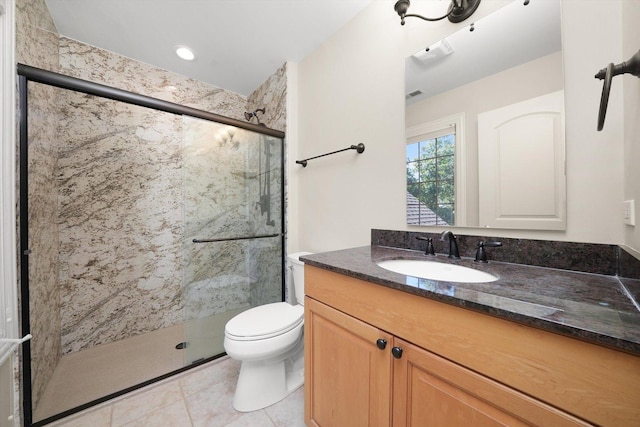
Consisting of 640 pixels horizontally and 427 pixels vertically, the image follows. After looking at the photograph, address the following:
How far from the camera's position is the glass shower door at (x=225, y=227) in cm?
171

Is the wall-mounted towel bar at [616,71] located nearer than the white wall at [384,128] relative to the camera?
Yes

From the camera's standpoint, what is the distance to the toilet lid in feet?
4.25

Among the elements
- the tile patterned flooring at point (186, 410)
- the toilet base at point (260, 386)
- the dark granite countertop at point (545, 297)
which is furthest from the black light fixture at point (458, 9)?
the tile patterned flooring at point (186, 410)

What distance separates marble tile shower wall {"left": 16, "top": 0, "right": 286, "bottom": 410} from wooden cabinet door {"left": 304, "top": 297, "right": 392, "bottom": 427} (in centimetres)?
113

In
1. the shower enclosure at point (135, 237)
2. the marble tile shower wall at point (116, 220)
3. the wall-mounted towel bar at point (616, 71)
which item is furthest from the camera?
the marble tile shower wall at point (116, 220)

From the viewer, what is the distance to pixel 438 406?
0.65 metres

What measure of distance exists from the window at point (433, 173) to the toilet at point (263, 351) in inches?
37.5

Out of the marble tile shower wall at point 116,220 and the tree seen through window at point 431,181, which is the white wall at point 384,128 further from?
the marble tile shower wall at point 116,220

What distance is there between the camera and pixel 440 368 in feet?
2.10

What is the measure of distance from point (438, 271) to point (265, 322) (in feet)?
3.31

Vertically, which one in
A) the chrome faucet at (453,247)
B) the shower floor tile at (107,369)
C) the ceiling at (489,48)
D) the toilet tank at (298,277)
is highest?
the ceiling at (489,48)

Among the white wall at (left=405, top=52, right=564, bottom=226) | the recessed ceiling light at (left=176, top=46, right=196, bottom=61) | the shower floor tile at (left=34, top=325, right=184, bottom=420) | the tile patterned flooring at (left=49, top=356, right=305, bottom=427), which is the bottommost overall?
the tile patterned flooring at (left=49, top=356, right=305, bottom=427)

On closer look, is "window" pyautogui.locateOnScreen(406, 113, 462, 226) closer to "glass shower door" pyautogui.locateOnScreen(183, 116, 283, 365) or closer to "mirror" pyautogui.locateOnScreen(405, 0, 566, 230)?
"mirror" pyautogui.locateOnScreen(405, 0, 566, 230)

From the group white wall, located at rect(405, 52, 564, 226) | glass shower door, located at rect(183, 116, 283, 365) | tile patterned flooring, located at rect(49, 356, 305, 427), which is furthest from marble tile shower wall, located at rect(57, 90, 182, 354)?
white wall, located at rect(405, 52, 564, 226)
